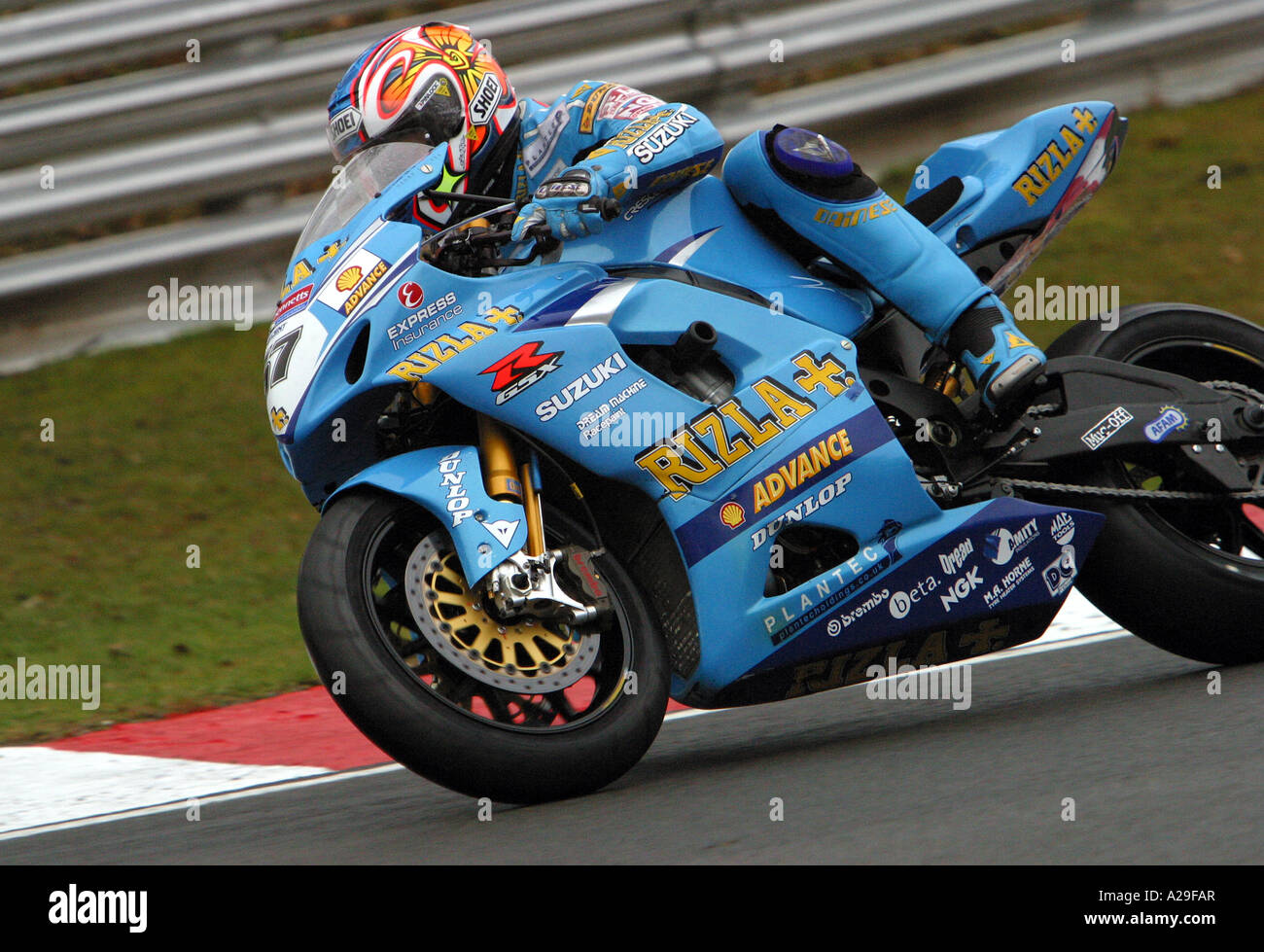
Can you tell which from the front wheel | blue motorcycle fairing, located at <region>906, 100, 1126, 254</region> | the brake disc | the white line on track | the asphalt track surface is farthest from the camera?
blue motorcycle fairing, located at <region>906, 100, 1126, 254</region>

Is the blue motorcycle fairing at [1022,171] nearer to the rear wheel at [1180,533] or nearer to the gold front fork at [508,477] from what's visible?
the rear wheel at [1180,533]

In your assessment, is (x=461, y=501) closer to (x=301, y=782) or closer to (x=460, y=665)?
(x=460, y=665)

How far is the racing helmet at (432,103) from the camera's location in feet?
13.6

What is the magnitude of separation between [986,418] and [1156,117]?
6782 millimetres

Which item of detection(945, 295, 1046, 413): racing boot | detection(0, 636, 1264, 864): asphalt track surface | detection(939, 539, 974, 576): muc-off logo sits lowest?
detection(0, 636, 1264, 864): asphalt track surface

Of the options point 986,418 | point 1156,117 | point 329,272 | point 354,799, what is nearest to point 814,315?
point 986,418

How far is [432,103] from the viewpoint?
4.16 meters

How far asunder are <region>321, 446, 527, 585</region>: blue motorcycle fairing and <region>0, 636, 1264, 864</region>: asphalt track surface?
58 cm

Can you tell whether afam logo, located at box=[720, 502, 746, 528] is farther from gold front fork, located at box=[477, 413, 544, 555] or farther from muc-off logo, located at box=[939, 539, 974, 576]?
muc-off logo, located at box=[939, 539, 974, 576]

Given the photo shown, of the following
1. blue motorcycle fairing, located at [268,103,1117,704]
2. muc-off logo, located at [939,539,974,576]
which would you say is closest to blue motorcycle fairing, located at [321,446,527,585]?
blue motorcycle fairing, located at [268,103,1117,704]

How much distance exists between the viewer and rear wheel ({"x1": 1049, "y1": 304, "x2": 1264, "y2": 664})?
443 centimetres

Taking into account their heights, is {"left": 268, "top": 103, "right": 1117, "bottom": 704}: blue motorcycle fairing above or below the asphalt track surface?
above

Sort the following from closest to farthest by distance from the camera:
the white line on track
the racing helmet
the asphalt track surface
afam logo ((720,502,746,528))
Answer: the asphalt track surface → afam logo ((720,502,746,528)) → the racing helmet → the white line on track
